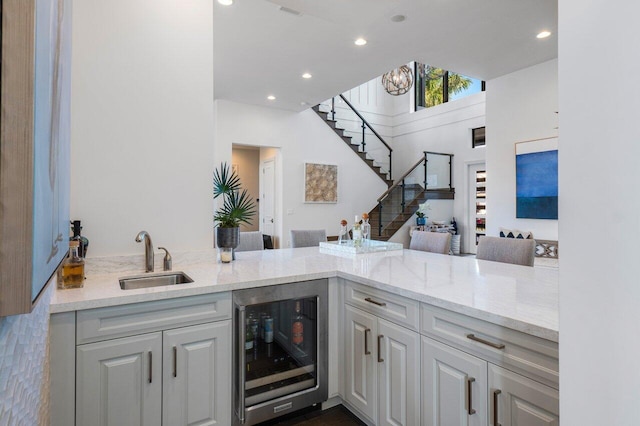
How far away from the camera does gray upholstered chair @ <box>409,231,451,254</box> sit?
3271 mm

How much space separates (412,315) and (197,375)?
114cm

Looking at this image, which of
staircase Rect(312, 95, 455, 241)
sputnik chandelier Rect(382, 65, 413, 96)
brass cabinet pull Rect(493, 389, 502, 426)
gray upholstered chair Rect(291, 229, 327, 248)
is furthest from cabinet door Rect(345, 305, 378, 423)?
staircase Rect(312, 95, 455, 241)

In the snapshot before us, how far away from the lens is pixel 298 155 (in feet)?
25.1

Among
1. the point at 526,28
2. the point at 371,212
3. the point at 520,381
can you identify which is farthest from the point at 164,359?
the point at 371,212

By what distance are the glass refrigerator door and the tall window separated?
7.48 meters

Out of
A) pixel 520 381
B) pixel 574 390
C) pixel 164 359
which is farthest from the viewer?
pixel 164 359

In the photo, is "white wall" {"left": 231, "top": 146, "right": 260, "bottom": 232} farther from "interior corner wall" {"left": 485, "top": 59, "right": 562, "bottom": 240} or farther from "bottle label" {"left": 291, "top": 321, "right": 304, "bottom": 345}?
"bottle label" {"left": 291, "top": 321, "right": 304, "bottom": 345}

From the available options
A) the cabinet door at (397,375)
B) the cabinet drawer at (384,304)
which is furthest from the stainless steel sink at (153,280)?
the cabinet door at (397,375)

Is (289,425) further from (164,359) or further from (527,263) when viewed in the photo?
(527,263)

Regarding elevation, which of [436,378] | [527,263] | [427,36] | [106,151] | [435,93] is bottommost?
[436,378]

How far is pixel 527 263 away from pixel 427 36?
9.12 ft

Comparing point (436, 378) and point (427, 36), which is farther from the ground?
point (427, 36)

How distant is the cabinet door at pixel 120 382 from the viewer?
1.57 m

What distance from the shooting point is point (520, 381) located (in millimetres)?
1268
